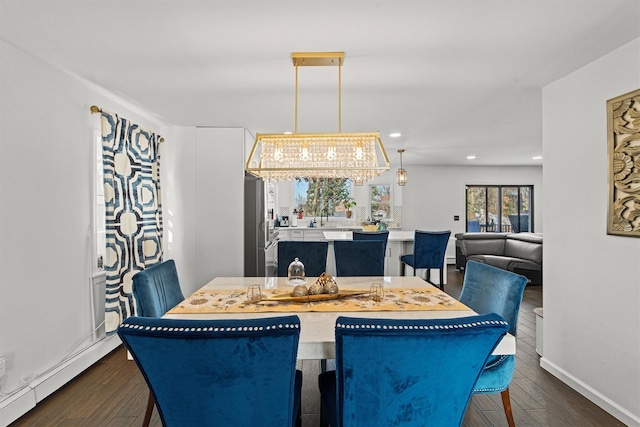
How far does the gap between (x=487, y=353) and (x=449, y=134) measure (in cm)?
435

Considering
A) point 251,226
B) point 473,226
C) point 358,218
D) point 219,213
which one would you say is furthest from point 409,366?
point 473,226

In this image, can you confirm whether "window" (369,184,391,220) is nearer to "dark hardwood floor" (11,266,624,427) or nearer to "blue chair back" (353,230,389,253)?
"blue chair back" (353,230,389,253)

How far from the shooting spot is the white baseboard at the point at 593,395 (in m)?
2.17

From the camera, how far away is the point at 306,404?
2.41 metres

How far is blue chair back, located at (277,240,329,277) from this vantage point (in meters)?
3.29

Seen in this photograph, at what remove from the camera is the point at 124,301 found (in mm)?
3314

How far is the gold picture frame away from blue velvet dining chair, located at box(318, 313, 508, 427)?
170 cm

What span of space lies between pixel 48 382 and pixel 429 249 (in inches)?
168

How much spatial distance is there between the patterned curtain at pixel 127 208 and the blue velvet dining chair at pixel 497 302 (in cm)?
288

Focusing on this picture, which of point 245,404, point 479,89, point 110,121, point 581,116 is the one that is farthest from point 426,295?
point 110,121

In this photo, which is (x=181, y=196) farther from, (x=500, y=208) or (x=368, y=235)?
(x=500, y=208)

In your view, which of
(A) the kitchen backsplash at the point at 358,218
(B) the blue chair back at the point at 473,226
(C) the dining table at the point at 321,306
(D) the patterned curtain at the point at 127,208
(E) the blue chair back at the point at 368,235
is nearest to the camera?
(C) the dining table at the point at 321,306

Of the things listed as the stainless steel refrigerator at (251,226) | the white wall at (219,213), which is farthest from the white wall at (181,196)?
the stainless steel refrigerator at (251,226)

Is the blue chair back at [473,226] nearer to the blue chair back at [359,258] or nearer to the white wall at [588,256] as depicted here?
the white wall at [588,256]
